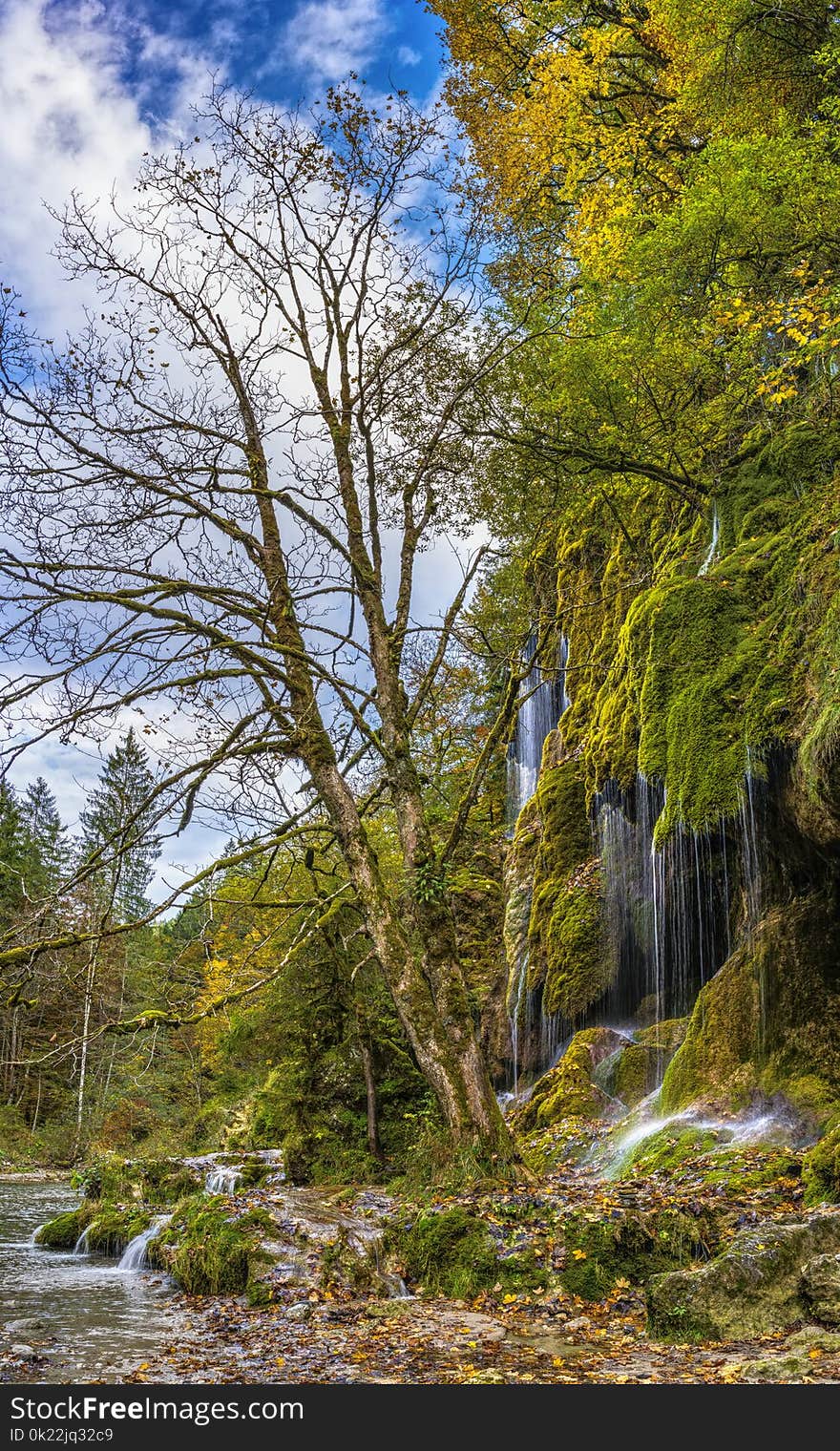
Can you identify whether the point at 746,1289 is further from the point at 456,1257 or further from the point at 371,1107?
the point at 371,1107

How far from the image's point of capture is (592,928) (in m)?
14.1

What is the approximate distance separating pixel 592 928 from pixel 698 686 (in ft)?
16.1

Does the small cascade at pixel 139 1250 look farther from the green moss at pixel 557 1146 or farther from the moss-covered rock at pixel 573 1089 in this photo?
the moss-covered rock at pixel 573 1089

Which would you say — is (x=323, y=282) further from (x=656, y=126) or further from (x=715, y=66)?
(x=656, y=126)

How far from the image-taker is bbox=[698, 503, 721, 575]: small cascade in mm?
12633

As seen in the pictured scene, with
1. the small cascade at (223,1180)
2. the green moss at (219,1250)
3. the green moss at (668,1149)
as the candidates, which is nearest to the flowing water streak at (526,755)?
the small cascade at (223,1180)

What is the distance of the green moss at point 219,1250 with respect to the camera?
7844 millimetres

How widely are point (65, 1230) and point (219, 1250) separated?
241 inches

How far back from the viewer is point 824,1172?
6.57m

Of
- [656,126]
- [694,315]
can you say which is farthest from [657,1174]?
[656,126]

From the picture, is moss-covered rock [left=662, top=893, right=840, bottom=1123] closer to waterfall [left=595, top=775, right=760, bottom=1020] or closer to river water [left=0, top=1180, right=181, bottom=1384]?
waterfall [left=595, top=775, right=760, bottom=1020]

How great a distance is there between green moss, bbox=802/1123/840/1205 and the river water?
15.1 ft

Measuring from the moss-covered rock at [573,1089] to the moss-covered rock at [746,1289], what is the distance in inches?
243

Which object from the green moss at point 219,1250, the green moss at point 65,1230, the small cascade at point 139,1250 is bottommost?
the green moss at point 65,1230
